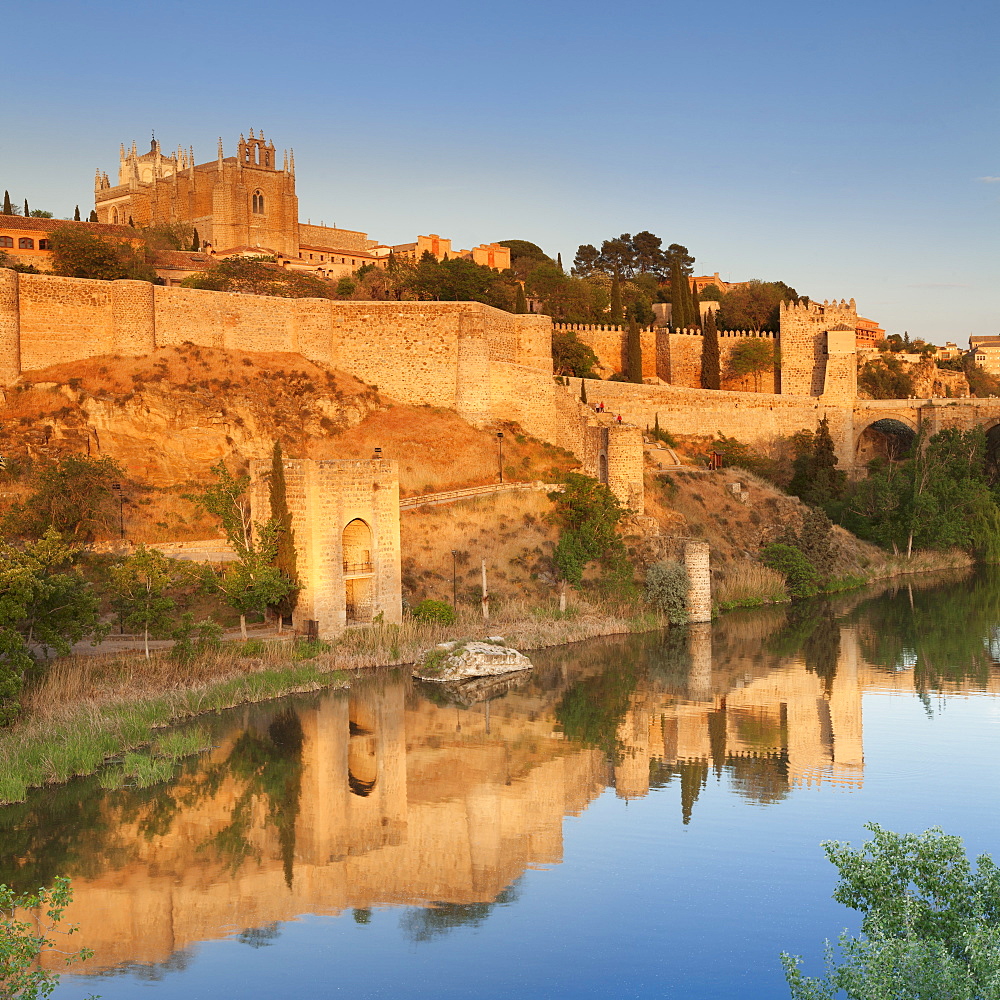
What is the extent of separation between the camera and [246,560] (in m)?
22.5

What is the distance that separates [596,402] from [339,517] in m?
20.9

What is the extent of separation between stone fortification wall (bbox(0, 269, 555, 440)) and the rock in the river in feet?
45.1

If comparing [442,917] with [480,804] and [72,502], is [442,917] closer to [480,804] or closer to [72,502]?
[480,804]

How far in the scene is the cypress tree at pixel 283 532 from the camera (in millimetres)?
22781

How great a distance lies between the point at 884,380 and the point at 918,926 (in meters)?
49.8

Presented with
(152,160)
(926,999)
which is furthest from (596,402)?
(152,160)

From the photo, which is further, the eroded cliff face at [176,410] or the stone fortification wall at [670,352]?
the stone fortification wall at [670,352]

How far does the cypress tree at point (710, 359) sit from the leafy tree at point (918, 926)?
134 feet

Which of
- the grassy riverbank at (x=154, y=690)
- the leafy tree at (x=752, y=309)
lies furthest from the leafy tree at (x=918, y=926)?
the leafy tree at (x=752, y=309)

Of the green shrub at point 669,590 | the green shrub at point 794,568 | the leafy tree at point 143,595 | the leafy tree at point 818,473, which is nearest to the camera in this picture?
the leafy tree at point 143,595

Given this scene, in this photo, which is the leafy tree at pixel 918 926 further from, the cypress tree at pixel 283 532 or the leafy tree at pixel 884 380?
the leafy tree at pixel 884 380

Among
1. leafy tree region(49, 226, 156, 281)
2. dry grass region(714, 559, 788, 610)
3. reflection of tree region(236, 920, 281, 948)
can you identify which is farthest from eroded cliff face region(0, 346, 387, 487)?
reflection of tree region(236, 920, 281, 948)

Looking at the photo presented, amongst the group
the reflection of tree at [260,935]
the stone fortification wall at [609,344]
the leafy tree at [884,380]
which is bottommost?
the reflection of tree at [260,935]

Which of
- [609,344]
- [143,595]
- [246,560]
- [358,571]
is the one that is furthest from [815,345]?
[143,595]
